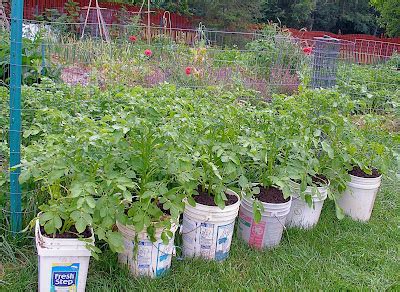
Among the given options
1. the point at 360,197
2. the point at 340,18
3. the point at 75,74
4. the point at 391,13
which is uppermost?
the point at 340,18

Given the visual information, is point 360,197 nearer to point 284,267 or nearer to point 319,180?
point 319,180

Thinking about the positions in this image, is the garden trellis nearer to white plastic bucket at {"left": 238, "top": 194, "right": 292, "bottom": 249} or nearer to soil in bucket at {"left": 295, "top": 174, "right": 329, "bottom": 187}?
soil in bucket at {"left": 295, "top": 174, "right": 329, "bottom": 187}

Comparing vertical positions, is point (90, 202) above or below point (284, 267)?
above

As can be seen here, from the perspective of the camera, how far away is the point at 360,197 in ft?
11.0

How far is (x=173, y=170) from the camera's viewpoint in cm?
217

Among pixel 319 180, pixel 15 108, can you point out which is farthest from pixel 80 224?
pixel 319 180

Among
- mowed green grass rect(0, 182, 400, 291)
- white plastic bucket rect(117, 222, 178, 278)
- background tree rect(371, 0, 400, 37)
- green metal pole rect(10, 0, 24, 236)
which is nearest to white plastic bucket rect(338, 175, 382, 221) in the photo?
mowed green grass rect(0, 182, 400, 291)

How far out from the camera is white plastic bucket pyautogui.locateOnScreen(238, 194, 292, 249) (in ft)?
9.11

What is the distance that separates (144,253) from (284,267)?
0.85m

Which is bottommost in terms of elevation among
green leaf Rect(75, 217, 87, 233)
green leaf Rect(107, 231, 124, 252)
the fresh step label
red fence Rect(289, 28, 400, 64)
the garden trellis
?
the fresh step label

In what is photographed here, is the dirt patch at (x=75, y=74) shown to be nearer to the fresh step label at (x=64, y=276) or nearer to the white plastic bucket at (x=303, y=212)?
the white plastic bucket at (x=303, y=212)

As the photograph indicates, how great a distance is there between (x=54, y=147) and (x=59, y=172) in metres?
0.15

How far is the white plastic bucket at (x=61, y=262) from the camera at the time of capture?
2090 mm

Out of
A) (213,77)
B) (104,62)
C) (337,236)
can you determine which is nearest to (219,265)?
(337,236)
